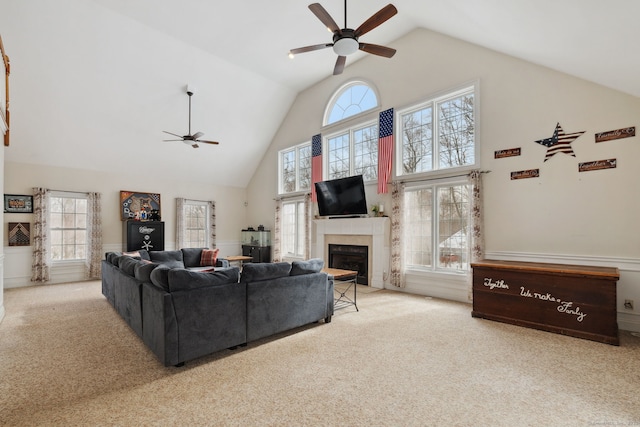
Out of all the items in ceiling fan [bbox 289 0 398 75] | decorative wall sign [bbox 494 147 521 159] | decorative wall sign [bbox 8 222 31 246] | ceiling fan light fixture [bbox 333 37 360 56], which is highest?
ceiling fan [bbox 289 0 398 75]

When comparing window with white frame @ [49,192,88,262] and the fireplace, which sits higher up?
window with white frame @ [49,192,88,262]

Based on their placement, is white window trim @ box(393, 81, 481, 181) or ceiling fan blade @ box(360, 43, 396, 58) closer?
ceiling fan blade @ box(360, 43, 396, 58)

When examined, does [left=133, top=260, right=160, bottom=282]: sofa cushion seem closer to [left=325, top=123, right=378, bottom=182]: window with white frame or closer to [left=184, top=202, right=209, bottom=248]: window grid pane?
[left=325, top=123, right=378, bottom=182]: window with white frame

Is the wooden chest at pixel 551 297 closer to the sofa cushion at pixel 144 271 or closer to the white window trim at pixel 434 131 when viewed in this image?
the white window trim at pixel 434 131

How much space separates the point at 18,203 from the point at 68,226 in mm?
1043

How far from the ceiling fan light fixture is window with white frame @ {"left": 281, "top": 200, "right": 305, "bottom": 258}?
16.6 feet

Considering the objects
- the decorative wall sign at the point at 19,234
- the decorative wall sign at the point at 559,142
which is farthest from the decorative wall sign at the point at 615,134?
the decorative wall sign at the point at 19,234

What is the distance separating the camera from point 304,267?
3.83 metres

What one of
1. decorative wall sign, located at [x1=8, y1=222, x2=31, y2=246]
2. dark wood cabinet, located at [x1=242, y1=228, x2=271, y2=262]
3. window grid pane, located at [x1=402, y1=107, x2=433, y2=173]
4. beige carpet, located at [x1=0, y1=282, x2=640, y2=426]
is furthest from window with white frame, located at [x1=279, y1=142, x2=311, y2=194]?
decorative wall sign, located at [x1=8, y1=222, x2=31, y2=246]

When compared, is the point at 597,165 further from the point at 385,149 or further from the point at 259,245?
the point at 259,245

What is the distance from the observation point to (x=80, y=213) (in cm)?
764

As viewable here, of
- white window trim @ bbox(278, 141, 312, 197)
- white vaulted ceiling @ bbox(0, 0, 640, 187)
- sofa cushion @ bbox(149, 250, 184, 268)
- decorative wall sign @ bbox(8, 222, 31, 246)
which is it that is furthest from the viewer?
white window trim @ bbox(278, 141, 312, 197)

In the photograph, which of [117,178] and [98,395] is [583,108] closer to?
[98,395]

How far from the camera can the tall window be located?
5.36m
